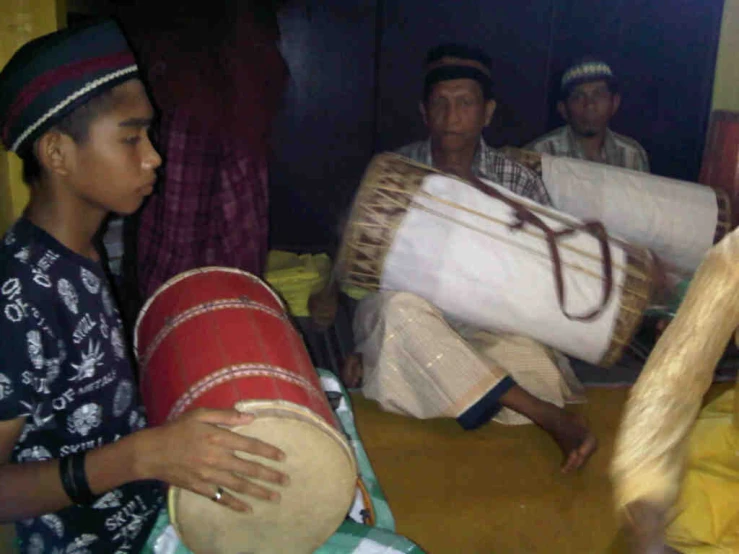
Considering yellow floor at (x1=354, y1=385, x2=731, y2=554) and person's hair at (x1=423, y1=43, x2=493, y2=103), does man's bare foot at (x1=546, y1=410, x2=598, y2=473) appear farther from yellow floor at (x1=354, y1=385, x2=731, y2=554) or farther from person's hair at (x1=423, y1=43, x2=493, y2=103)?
person's hair at (x1=423, y1=43, x2=493, y2=103)

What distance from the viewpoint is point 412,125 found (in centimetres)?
457

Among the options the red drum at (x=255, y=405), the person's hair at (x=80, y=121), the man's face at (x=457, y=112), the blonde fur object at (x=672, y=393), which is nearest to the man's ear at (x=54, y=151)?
the person's hair at (x=80, y=121)

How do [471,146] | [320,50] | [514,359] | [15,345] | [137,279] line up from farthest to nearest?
[320,50] < [471,146] < [514,359] < [137,279] < [15,345]

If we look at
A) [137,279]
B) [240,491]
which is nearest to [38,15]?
[137,279]

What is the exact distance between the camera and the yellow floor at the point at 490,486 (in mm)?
2182

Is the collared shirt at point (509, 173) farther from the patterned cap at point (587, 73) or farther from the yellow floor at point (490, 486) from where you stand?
the patterned cap at point (587, 73)

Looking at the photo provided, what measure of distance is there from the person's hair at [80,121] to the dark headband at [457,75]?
6.01 ft

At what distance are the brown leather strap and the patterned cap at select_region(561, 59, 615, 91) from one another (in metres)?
1.50

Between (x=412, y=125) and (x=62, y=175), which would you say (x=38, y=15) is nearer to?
(x=62, y=175)

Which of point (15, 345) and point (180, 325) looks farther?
point (180, 325)

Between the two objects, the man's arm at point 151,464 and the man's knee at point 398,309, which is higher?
the man's arm at point 151,464

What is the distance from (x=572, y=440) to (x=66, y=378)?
5.57 feet

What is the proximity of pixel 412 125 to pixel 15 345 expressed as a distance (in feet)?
11.9

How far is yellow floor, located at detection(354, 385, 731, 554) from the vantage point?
218 cm
